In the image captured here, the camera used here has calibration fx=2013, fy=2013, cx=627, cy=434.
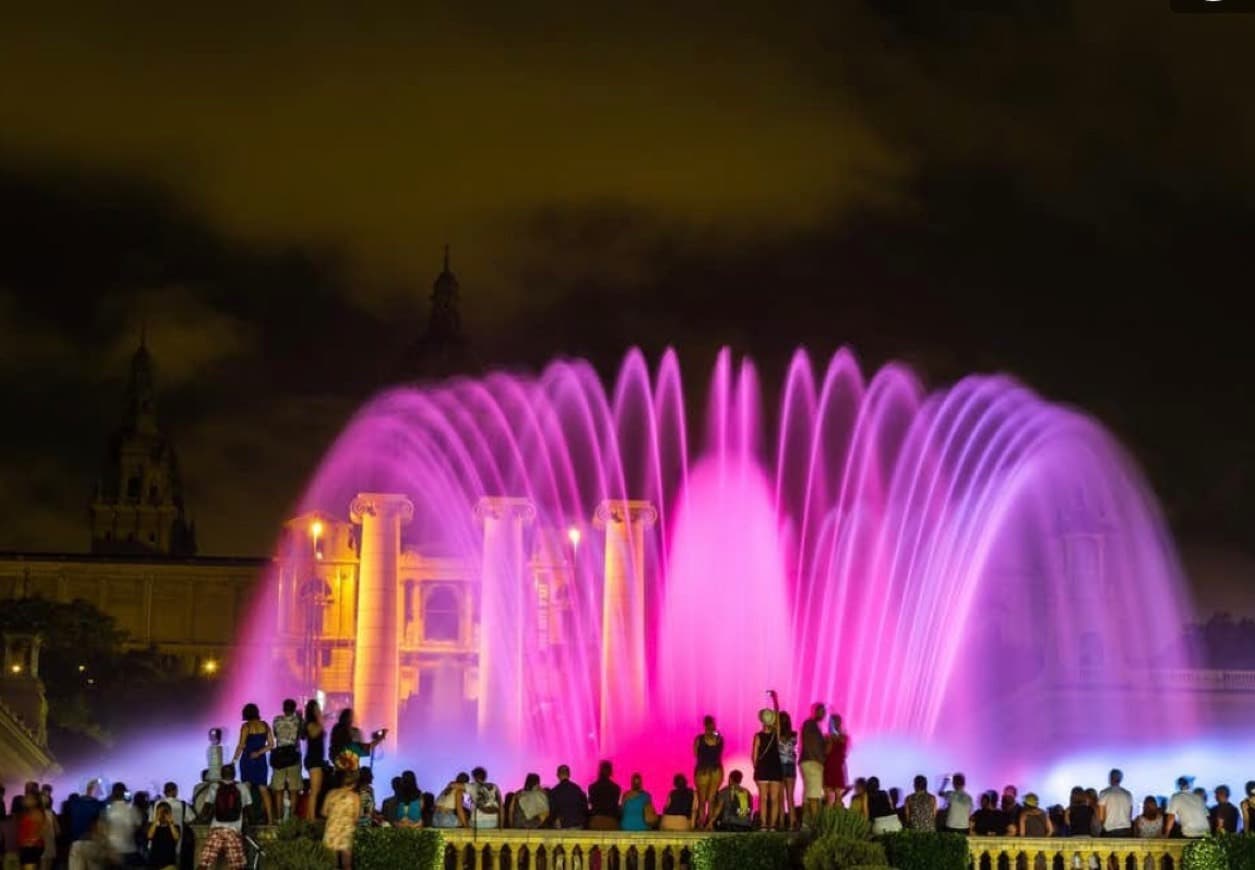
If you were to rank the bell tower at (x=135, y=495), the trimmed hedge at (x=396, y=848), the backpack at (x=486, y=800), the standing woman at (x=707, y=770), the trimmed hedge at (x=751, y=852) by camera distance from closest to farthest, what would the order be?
the trimmed hedge at (x=396, y=848) → the trimmed hedge at (x=751, y=852) → the standing woman at (x=707, y=770) → the backpack at (x=486, y=800) → the bell tower at (x=135, y=495)

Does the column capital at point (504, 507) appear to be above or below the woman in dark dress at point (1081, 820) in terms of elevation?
above

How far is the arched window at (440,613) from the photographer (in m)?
130

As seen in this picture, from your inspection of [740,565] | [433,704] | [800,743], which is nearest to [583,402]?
[740,565]

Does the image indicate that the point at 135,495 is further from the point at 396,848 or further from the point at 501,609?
the point at 396,848

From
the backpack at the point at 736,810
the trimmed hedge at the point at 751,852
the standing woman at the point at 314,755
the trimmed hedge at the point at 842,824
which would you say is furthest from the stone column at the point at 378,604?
the trimmed hedge at the point at 842,824

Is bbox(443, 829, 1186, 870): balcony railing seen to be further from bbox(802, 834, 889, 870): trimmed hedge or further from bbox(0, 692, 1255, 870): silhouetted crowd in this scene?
bbox(802, 834, 889, 870): trimmed hedge

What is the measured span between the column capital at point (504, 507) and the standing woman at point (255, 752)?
1507 inches

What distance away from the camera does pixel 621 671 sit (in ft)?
181

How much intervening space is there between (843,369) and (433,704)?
73.3 m

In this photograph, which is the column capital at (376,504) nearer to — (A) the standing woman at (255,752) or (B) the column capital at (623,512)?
(B) the column capital at (623,512)

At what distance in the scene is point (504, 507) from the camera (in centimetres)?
6272

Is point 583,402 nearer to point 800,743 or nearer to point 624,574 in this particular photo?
point 624,574

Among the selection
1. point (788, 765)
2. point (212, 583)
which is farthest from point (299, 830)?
point (212, 583)

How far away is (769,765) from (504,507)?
38722 mm
